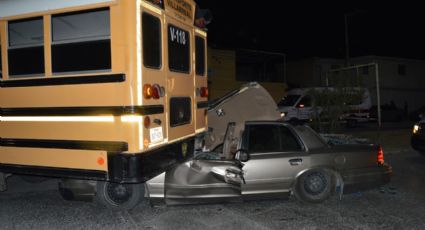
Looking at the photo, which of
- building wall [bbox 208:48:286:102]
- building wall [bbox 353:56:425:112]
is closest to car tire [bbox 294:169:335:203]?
building wall [bbox 208:48:286:102]

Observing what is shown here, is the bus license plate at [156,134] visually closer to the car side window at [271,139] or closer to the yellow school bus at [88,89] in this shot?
the yellow school bus at [88,89]

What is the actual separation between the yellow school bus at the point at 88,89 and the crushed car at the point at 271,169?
0.64m

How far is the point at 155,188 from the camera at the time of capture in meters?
6.02

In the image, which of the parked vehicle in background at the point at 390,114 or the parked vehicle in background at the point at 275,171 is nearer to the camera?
the parked vehicle in background at the point at 275,171

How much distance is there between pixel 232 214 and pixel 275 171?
93cm

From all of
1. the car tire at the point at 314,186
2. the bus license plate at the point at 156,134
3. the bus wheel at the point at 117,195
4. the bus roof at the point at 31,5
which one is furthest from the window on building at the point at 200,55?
the car tire at the point at 314,186

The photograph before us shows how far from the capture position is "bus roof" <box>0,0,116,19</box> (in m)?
4.87

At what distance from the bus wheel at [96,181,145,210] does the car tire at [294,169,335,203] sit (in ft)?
7.96

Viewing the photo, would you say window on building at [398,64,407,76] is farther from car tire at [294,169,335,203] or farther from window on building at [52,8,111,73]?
window on building at [52,8,111,73]

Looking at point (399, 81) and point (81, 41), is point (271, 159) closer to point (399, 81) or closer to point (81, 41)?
point (81, 41)

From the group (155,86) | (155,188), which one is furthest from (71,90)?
(155,188)

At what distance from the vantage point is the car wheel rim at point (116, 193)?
603cm

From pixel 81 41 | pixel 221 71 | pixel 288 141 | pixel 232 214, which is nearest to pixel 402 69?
pixel 221 71

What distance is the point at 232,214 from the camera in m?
6.01
